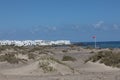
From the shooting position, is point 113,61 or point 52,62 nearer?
point 52,62

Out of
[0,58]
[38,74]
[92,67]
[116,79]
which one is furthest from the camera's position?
[0,58]

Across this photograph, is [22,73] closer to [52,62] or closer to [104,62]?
[52,62]

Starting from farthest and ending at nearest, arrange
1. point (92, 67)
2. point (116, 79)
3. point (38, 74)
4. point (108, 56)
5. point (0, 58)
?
point (0, 58) → point (108, 56) → point (92, 67) → point (38, 74) → point (116, 79)

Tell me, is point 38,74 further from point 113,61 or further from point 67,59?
point 67,59

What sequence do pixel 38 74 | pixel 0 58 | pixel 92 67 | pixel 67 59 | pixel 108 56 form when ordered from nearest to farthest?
pixel 38 74 → pixel 92 67 → pixel 108 56 → pixel 0 58 → pixel 67 59

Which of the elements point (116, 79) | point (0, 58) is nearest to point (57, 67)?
point (116, 79)

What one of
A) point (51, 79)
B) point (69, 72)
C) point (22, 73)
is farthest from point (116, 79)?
point (22, 73)

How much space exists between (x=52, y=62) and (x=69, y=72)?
60.5 inches

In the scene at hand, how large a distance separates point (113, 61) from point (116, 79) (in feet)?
37.9

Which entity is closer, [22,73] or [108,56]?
[22,73]

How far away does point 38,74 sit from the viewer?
26625mm

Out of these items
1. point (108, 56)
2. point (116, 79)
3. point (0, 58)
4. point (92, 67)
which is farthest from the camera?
point (0, 58)

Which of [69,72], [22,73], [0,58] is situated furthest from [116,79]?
[0,58]

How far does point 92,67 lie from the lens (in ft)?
105
